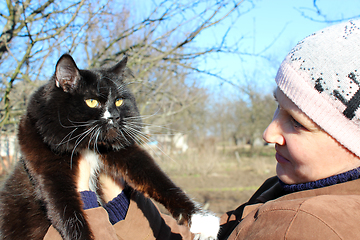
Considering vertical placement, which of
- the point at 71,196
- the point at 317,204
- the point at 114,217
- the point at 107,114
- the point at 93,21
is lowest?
the point at 114,217

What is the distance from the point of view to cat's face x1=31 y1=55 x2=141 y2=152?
62.7 inches

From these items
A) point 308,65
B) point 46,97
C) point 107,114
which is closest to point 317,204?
point 308,65

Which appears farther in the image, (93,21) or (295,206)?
(93,21)

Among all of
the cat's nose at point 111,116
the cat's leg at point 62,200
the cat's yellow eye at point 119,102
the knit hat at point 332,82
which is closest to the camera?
the knit hat at point 332,82

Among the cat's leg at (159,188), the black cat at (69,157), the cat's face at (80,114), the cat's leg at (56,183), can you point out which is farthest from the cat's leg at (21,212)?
the cat's leg at (159,188)

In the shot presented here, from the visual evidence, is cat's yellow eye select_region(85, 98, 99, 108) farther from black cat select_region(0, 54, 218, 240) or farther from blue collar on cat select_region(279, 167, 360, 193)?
blue collar on cat select_region(279, 167, 360, 193)

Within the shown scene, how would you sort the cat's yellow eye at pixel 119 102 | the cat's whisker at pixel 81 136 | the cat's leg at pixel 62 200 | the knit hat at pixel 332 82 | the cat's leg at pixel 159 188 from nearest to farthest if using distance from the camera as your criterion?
the knit hat at pixel 332 82 < the cat's leg at pixel 62 200 < the cat's leg at pixel 159 188 < the cat's whisker at pixel 81 136 < the cat's yellow eye at pixel 119 102

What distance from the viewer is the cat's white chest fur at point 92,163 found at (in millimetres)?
1701

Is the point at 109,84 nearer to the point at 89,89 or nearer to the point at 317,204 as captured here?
the point at 89,89

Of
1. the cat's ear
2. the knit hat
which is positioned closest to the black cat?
the cat's ear

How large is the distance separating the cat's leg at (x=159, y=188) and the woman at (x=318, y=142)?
1.55 ft

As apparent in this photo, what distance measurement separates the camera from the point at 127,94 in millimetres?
1989

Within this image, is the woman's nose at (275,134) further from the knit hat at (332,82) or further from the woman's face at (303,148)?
the knit hat at (332,82)

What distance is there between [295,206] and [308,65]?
532 mm
